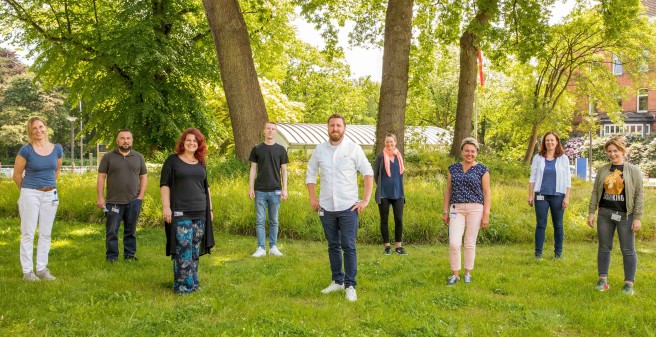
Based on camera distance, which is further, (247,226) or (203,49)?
(203,49)

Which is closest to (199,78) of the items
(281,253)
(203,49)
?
(203,49)

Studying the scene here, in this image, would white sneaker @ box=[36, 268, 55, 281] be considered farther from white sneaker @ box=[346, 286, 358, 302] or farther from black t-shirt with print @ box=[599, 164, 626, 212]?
black t-shirt with print @ box=[599, 164, 626, 212]

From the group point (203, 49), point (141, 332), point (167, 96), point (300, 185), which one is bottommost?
point (141, 332)

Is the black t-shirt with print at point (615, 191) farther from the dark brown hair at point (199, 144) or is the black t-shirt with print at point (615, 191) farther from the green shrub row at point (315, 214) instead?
the dark brown hair at point (199, 144)

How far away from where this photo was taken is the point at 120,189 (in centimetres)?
791

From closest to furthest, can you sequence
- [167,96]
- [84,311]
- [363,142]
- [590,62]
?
1. [84,311]
2. [167,96]
3. [590,62]
4. [363,142]

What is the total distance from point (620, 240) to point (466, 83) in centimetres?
1323

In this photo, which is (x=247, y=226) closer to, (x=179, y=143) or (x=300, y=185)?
(x=300, y=185)

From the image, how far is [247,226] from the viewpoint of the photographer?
1100 cm

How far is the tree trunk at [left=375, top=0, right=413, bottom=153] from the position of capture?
47.3 ft

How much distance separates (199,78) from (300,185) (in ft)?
35.6

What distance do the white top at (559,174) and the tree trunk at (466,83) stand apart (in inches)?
415

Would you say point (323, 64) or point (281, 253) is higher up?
point (323, 64)

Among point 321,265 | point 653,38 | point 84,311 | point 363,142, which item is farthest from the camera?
point 363,142
